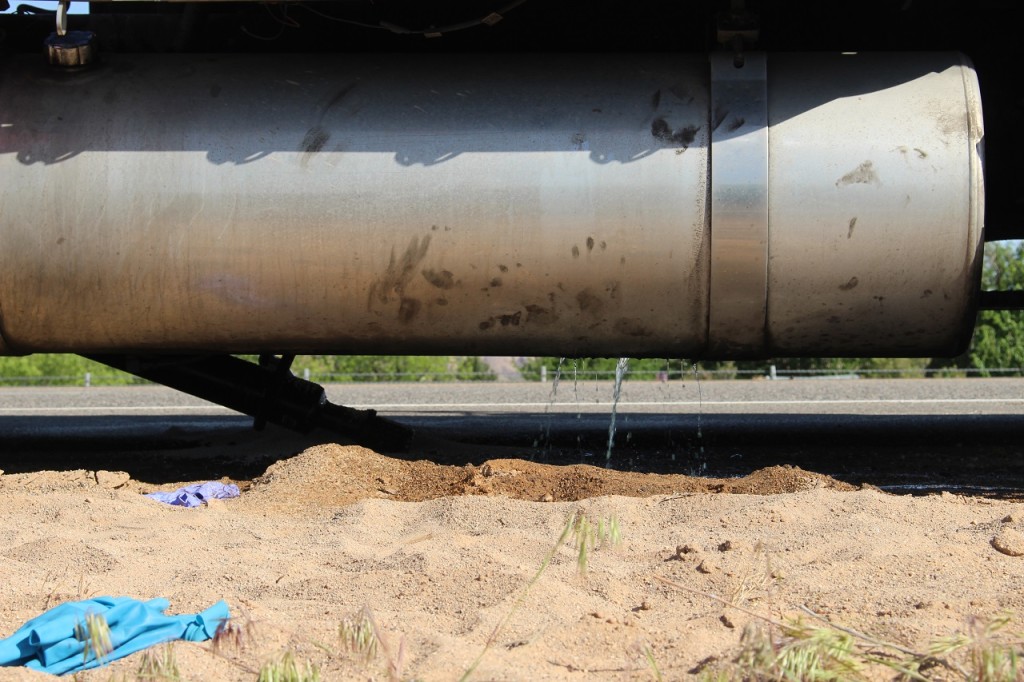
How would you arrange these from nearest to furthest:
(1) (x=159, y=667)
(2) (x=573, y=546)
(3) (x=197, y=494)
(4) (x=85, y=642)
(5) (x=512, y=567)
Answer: (1) (x=159, y=667), (4) (x=85, y=642), (5) (x=512, y=567), (2) (x=573, y=546), (3) (x=197, y=494)

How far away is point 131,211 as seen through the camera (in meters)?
4.06

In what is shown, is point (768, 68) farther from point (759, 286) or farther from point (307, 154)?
point (307, 154)

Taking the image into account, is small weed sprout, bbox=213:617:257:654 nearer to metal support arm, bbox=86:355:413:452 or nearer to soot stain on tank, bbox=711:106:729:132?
soot stain on tank, bbox=711:106:729:132

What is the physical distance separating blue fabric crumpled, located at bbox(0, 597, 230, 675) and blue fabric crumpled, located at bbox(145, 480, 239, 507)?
1.67 metres

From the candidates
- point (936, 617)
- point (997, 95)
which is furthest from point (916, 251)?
point (936, 617)

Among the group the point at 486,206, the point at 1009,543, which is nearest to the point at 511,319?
the point at 486,206

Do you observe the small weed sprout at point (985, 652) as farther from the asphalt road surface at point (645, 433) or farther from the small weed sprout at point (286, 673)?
the asphalt road surface at point (645, 433)

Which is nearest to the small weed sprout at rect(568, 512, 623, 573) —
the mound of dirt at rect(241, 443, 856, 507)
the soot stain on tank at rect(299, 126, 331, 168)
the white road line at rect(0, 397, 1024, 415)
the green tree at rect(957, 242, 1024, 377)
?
the mound of dirt at rect(241, 443, 856, 507)

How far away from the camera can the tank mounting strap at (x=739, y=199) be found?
3.96 metres

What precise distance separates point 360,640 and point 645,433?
5.01 metres

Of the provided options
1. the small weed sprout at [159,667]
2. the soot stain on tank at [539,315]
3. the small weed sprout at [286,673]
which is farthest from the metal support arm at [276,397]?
the small weed sprout at [286,673]

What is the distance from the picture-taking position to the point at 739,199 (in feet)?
13.0

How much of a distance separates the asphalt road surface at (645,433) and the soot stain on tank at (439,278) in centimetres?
140

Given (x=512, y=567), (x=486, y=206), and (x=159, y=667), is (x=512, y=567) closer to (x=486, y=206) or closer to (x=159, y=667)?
(x=159, y=667)
